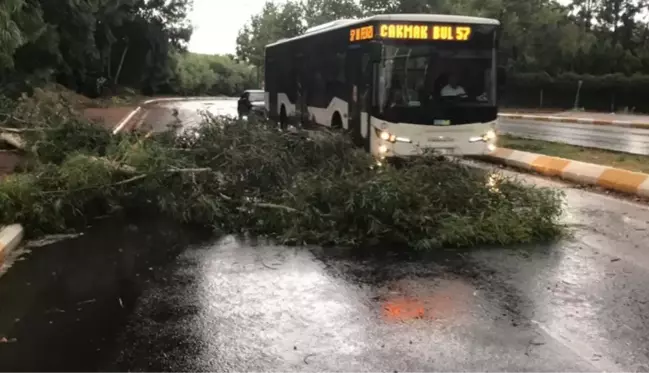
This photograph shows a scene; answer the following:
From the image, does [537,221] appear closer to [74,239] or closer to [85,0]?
[74,239]

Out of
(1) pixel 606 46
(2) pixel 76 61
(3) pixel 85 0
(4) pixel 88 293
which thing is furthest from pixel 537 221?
(1) pixel 606 46

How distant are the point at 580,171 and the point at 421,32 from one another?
4.38 metres

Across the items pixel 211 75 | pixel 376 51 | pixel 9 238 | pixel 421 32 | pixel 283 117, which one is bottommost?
pixel 9 238

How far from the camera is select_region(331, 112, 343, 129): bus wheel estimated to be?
16.2 meters

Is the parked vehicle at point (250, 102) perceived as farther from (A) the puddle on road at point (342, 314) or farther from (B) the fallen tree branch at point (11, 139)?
(A) the puddle on road at point (342, 314)

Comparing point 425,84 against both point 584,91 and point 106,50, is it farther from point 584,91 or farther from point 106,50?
point 106,50

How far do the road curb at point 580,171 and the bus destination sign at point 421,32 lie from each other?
2760 mm

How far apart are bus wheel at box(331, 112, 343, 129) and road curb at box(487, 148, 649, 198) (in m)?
3.52

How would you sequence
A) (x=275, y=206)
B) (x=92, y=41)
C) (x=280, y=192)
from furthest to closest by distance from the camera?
(x=92, y=41), (x=280, y=192), (x=275, y=206)

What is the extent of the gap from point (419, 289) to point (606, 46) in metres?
47.6

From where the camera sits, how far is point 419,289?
684cm

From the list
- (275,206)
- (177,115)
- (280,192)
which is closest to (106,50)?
(177,115)

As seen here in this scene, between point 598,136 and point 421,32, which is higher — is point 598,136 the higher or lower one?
the lower one

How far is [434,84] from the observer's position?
1409 cm
